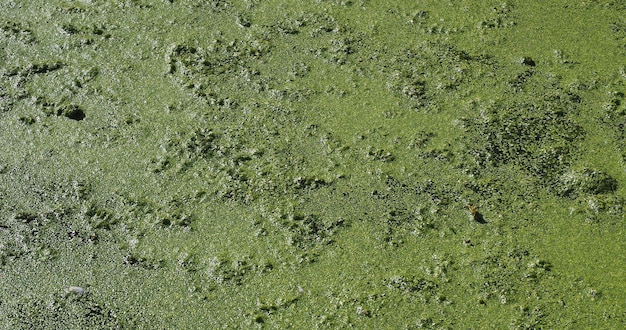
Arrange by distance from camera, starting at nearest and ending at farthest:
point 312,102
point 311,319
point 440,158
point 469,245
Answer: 1. point 311,319
2. point 469,245
3. point 440,158
4. point 312,102

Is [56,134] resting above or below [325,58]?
below

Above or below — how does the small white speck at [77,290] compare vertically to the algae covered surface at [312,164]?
below

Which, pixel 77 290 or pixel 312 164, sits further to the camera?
pixel 312 164

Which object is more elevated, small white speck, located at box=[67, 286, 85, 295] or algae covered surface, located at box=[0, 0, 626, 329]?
algae covered surface, located at box=[0, 0, 626, 329]

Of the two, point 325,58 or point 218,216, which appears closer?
point 218,216

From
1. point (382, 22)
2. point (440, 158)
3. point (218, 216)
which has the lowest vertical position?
point (218, 216)

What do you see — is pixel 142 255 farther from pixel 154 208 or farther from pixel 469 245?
pixel 469 245

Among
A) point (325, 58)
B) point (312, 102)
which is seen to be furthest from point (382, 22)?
point (312, 102)

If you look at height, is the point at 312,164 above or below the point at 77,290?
above
